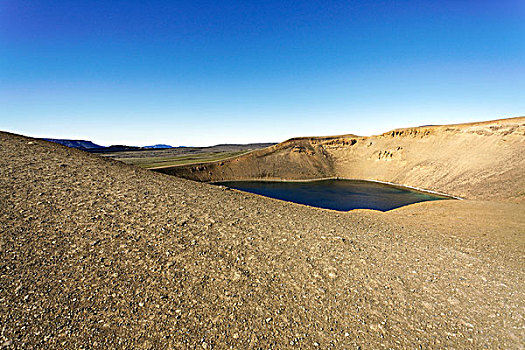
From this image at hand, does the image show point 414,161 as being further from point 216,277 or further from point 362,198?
point 216,277

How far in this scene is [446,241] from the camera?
9.85m

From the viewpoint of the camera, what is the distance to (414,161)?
54625mm

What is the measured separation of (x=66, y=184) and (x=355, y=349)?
1069cm

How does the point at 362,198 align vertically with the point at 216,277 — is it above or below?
below

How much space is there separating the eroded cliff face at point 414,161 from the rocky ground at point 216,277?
32.3 m

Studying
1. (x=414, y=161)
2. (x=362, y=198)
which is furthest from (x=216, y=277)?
(x=414, y=161)

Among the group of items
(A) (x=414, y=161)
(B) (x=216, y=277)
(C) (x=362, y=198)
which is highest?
(A) (x=414, y=161)

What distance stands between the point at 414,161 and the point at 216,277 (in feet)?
203

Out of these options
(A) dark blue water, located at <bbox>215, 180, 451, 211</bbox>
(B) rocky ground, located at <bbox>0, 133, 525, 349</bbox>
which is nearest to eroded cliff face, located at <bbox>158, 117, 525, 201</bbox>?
(A) dark blue water, located at <bbox>215, 180, 451, 211</bbox>

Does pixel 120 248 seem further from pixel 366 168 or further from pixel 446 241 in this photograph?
pixel 366 168

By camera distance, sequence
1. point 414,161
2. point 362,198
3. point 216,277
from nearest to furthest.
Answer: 1. point 216,277
2. point 362,198
3. point 414,161

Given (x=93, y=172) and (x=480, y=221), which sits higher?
(x=93, y=172)

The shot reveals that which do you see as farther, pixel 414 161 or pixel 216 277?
pixel 414 161

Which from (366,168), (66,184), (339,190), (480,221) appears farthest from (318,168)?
(66,184)
